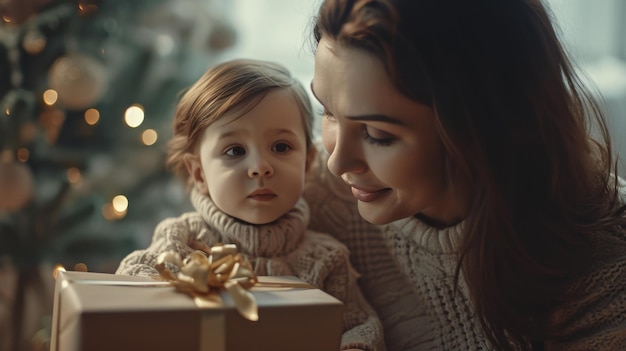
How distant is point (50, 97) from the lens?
172 centimetres

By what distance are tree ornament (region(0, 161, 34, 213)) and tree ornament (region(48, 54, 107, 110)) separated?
0.62 ft

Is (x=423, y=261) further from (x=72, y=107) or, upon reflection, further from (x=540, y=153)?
(x=72, y=107)

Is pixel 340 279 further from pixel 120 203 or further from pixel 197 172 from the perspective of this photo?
pixel 120 203

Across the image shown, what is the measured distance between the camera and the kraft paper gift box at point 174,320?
81cm

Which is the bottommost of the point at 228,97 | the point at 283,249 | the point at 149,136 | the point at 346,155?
the point at 283,249

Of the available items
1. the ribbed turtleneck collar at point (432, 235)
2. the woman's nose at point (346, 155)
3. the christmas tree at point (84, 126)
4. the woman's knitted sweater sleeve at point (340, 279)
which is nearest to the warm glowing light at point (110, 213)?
the christmas tree at point (84, 126)

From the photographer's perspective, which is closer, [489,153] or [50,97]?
[489,153]

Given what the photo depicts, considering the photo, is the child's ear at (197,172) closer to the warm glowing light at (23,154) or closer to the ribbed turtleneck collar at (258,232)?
the ribbed turtleneck collar at (258,232)

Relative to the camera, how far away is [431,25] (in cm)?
91

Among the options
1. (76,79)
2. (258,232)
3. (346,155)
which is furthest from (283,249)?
(76,79)

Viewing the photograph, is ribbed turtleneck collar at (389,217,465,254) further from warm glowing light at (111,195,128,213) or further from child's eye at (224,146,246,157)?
warm glowing light at (111,195,128,213)

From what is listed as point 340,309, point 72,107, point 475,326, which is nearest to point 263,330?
point 340,309

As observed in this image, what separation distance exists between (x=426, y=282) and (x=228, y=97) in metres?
0.45

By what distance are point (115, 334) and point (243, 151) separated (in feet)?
1.47
